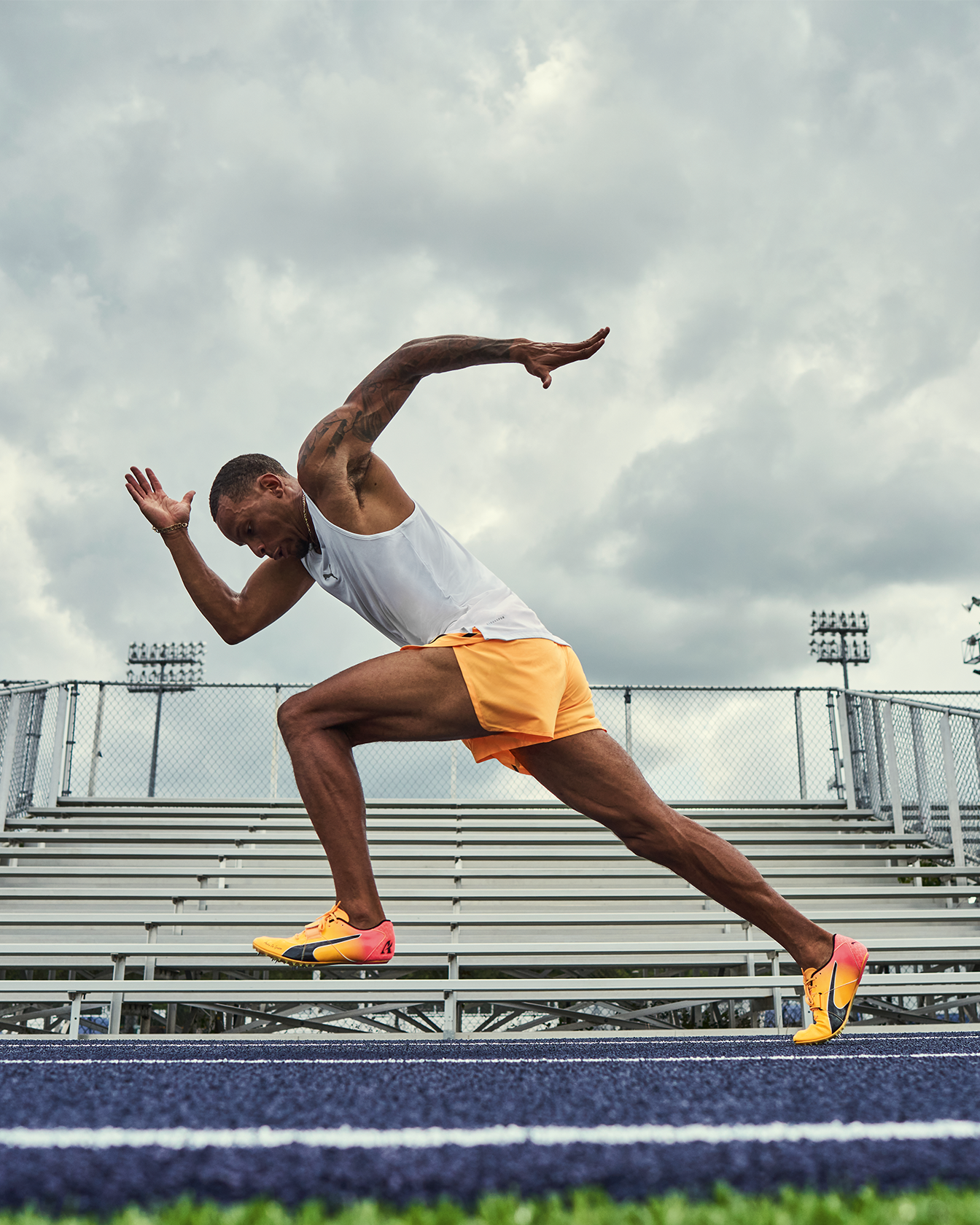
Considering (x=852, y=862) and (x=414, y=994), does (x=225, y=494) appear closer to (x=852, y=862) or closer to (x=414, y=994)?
(x=414, y=994)

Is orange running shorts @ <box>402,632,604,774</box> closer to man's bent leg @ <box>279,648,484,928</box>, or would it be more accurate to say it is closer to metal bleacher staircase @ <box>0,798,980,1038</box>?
man's bent leg @ <box>279,648,484,928</box>

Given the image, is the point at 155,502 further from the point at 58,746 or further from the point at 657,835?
the point at 58,746

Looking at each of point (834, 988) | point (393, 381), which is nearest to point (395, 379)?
point (393, 381)

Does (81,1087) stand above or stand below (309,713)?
below

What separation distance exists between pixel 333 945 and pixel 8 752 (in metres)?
6.35

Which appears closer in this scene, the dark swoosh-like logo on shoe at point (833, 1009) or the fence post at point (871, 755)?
the dark swoosh-like logo on shoe at point (833, 1009)

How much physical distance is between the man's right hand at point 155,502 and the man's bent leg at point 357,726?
784 mm

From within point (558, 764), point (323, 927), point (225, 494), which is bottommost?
point (323, 927)

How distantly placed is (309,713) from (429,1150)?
1561mm

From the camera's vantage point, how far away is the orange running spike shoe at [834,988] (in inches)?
104

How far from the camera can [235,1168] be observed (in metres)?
1.07

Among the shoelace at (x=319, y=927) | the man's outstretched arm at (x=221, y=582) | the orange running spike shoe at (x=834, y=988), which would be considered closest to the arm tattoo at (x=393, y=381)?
the man's outstretched arm at (x=221, y=582)

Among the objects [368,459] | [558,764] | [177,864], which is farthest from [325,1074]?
[177,864]

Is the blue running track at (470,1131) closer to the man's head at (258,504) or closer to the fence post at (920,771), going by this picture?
the man's head at (258,504)
